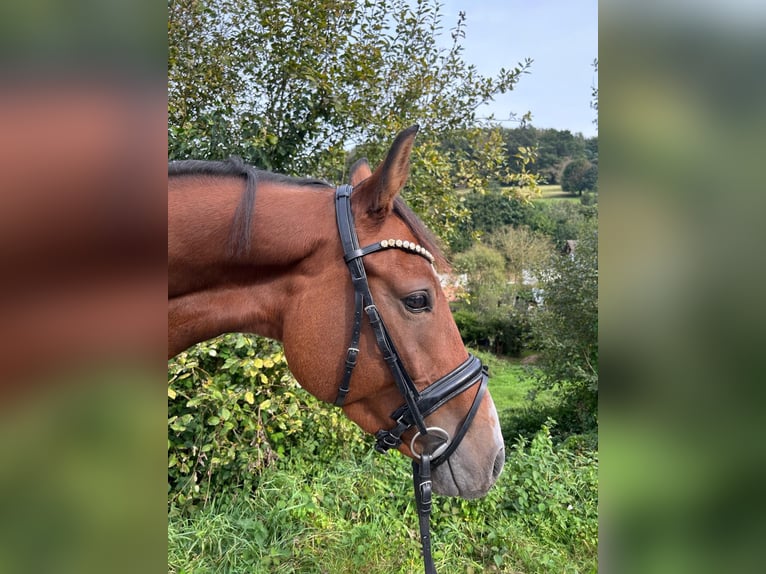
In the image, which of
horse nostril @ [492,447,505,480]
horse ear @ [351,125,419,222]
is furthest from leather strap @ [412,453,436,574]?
horse ear @ [351,125,419,222]

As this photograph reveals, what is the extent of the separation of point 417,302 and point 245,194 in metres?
0.64

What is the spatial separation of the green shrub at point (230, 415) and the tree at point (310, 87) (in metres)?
1.68

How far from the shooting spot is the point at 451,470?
1.54 m

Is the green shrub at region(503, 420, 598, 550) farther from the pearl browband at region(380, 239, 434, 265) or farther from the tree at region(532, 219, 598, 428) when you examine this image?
the pearl browband at region(380, 239, 434, 265)

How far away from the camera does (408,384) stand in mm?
1461

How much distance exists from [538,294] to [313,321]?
7408mm

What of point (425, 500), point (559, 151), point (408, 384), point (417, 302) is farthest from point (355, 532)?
point (559, 151)

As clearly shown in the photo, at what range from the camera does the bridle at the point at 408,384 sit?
4.61 feet

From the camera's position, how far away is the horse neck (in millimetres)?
1344

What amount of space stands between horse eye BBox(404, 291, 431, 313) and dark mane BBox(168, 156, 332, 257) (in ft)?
1.65
